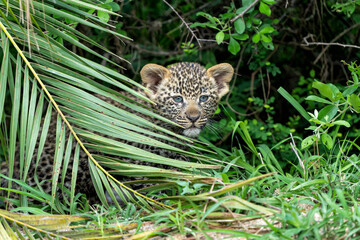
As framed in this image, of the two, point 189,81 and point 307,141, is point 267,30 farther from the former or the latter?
point 307,141

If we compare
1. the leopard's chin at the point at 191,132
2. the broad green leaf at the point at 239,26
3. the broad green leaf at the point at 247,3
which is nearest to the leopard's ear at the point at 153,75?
the leopard's chin at the point at 191,132

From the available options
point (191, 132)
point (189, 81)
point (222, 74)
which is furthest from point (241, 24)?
point (191, 132)

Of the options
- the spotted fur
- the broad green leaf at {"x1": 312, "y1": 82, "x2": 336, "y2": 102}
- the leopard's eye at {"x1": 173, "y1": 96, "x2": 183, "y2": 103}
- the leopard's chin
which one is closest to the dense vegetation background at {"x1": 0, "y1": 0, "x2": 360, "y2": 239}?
the broad green leaf at {"x1": 312, "y1": 82, "x2": 336, "y2": 102}

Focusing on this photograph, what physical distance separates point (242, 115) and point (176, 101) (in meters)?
1.74

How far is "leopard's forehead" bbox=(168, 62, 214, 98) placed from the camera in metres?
5.63

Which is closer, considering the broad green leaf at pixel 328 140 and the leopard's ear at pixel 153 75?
the broad green leaf at pixel 328 140

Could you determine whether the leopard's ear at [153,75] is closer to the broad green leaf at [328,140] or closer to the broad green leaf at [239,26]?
the broad green leaf at [239,26]

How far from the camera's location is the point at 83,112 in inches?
160

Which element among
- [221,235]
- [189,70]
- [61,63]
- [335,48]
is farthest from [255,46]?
[221,235]

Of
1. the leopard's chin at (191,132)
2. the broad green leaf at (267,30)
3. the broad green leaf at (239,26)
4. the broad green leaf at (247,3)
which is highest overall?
the broad green leaf at (247,3)

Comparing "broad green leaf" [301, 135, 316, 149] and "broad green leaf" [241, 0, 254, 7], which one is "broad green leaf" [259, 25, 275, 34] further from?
"broad green leaf" [301, 135, 316, 149]

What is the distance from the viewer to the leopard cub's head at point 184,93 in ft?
18.1

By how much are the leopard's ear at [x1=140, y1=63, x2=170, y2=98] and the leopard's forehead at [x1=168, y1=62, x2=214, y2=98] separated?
0.10 m

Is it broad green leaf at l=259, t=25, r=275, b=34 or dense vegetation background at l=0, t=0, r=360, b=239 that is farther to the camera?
broad green leaf at l=259, t=25, r=275, b=34
